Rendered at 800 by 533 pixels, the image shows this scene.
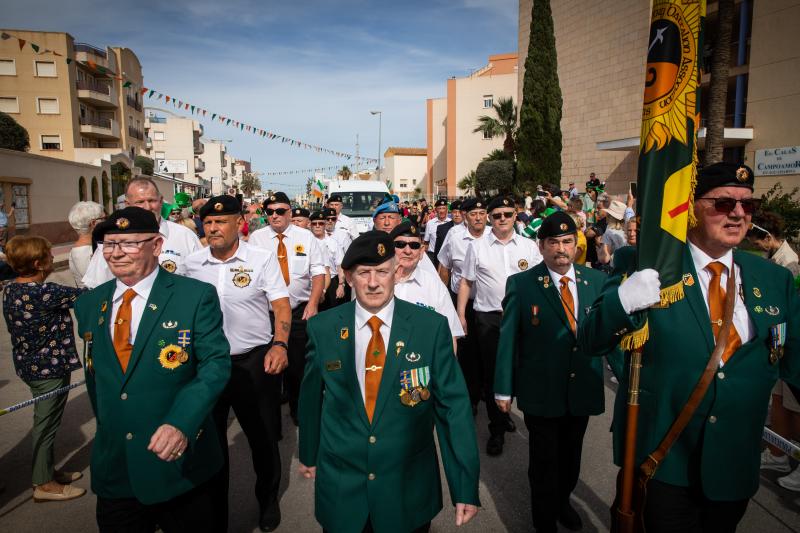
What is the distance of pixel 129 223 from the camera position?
9.02 ft

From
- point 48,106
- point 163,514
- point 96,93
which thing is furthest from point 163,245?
point 96,93

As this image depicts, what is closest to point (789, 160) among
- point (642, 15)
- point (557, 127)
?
point (642, 15)

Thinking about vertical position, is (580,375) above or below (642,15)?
below

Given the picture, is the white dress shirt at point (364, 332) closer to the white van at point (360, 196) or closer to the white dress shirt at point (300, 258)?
the white dress shirt at point (300, 258)

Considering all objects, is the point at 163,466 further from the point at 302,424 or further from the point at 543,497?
the point at 543,497

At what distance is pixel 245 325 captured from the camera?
157 inches

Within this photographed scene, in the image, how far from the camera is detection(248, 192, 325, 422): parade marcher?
583 centimetres

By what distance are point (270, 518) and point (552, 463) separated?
2.04 m

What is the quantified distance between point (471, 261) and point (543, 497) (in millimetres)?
2630

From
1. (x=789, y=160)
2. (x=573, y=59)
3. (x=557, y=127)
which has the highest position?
(x=573, y=59)

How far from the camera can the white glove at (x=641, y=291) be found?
2.20 metres

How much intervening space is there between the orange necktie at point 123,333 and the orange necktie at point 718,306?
2.86m

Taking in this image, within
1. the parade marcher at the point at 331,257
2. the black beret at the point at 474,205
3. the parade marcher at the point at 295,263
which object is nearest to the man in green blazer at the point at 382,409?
the parade marcher at the point at 295,263

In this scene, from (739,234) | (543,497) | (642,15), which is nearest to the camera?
(739,234)
